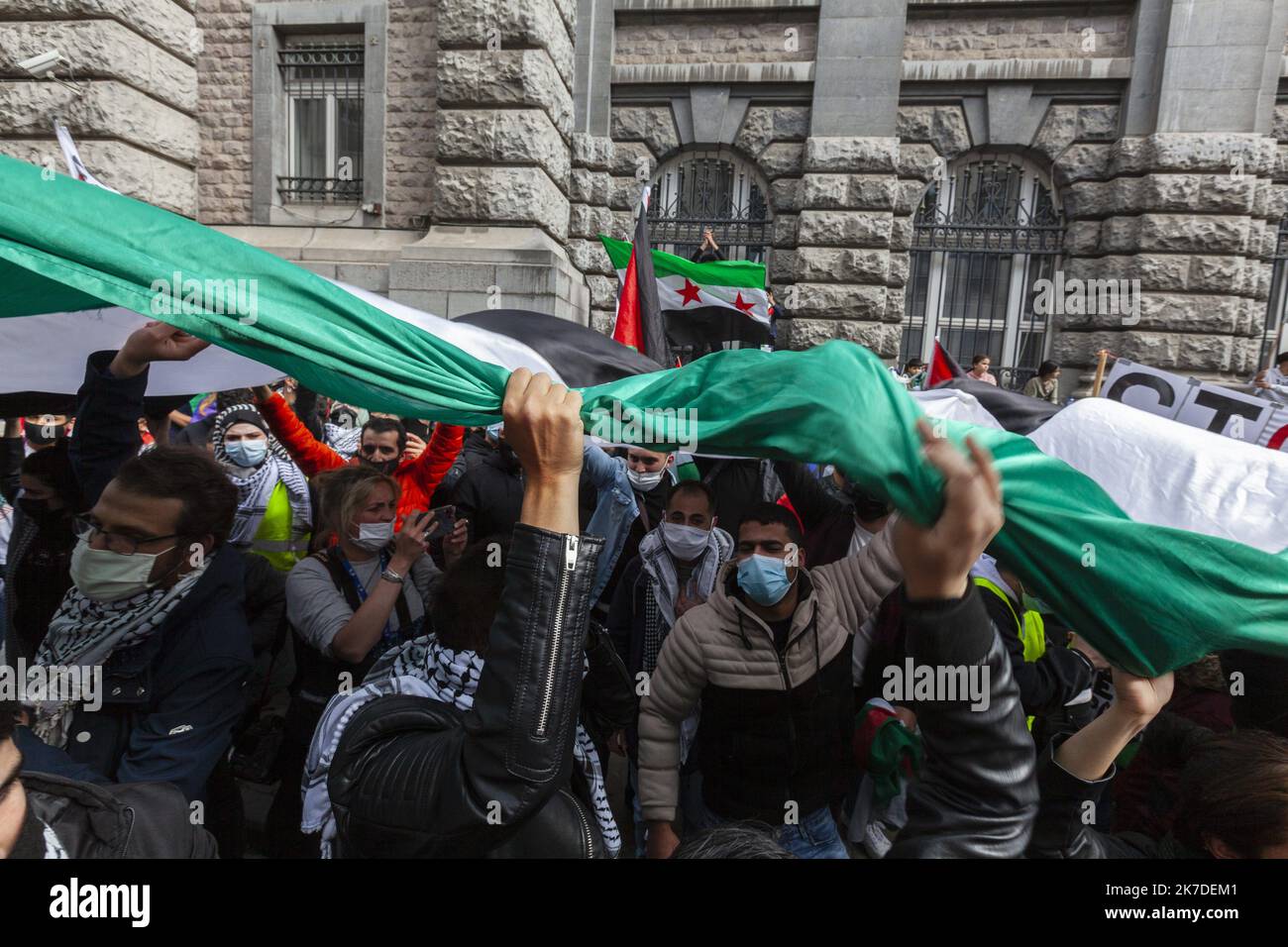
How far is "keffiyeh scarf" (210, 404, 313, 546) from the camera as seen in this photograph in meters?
3.49

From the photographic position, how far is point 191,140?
823 centimetres

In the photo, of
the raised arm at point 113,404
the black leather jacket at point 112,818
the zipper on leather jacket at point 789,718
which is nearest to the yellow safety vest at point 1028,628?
the zipper on leather jacket at point 789,718

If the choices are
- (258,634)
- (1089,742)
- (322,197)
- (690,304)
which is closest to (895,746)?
(1089,742)

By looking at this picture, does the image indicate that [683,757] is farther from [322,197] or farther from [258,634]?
[322,197]

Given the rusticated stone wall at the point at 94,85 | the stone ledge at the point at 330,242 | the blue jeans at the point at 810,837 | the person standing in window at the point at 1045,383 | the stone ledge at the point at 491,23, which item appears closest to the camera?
the blue jeans at the point at 810,837

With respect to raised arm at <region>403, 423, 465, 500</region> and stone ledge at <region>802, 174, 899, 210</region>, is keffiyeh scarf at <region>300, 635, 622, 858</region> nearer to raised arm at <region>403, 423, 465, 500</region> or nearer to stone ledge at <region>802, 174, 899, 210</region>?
raised arm at <region>403, 423, 465, 500</region>

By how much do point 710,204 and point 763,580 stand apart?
838cm

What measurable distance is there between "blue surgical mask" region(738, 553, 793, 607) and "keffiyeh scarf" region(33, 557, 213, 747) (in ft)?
4.96

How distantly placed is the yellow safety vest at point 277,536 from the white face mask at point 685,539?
5.83 ft

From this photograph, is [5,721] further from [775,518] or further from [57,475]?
[775,518]

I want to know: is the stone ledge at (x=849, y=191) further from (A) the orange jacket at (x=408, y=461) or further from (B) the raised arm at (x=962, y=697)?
(B) the raised arm at (x=962, y=697)

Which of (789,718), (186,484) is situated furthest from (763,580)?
(186,484)

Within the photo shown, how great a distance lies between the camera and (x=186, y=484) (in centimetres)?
185

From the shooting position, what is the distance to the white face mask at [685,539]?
2.95 m
